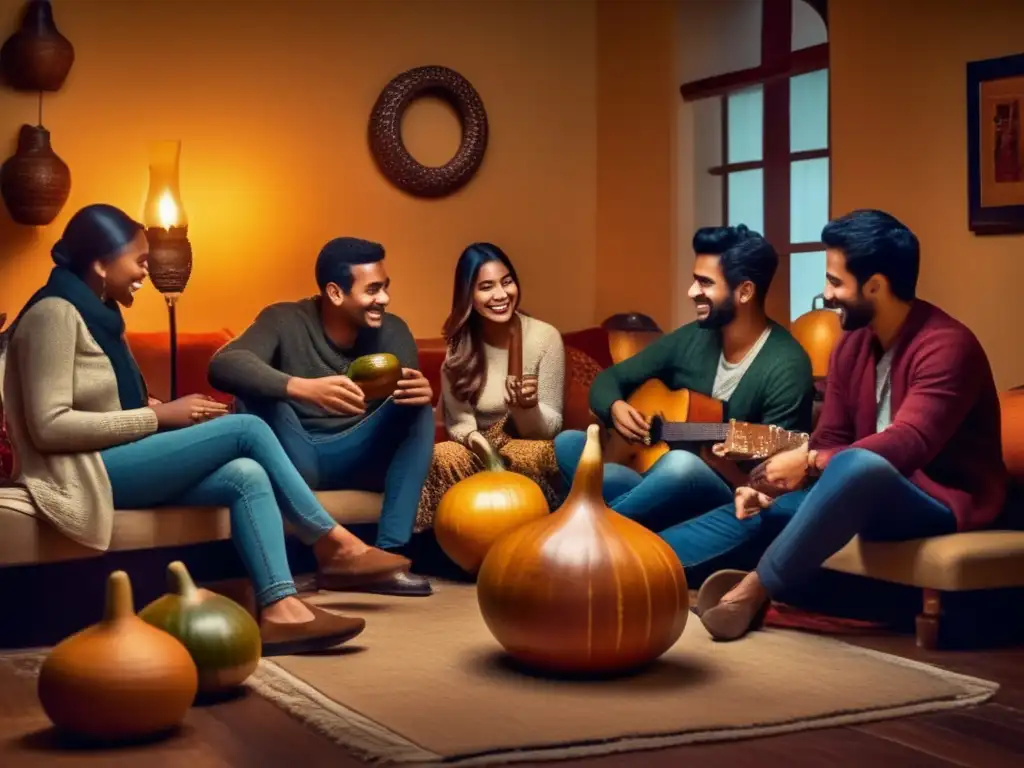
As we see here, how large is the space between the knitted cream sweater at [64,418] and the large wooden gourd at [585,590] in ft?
3.27

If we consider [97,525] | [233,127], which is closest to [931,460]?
[97,525]

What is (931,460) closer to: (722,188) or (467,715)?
(467,715)

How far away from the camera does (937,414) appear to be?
3592mm

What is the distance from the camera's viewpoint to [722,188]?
21.8 ft

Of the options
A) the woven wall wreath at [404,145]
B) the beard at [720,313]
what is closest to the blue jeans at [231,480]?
the beard at [720,313]

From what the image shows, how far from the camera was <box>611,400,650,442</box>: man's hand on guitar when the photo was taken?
446 centimetres

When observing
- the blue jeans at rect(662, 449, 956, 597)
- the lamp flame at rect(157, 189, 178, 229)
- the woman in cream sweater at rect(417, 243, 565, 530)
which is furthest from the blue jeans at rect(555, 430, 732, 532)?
the lamp flame at rect(157, 189, 178, 229)

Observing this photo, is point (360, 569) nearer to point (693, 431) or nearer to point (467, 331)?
point (693, 431)

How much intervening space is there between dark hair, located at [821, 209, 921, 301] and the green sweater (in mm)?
514

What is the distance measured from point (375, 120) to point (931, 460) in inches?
137

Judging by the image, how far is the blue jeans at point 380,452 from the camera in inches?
175

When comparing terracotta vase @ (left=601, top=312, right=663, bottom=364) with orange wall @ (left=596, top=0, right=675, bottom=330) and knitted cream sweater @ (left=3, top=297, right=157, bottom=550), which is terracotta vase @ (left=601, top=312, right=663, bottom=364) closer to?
orange wall @ (left=596, top=0, right=675, bottom=330)

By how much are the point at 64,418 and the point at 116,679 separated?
3.10 feet

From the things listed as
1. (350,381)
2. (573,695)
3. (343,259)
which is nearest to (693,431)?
(350,381)
